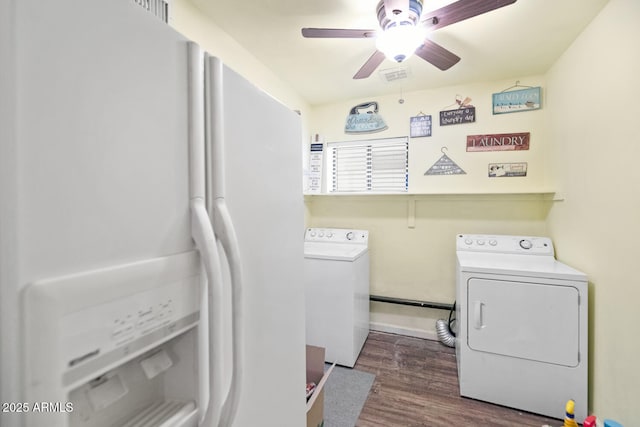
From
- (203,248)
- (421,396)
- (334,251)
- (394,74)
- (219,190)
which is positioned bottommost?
(421,396)

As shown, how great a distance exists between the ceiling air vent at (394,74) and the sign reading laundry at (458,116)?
551 mm

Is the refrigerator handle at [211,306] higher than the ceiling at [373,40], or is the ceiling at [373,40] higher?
the ceiling at [373,40]

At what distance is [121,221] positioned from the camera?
0.46m

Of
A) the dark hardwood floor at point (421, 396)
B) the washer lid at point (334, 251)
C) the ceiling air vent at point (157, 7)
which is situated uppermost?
the ceiling air vent at point (157, 7)

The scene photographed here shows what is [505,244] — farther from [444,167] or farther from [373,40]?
[373,40]

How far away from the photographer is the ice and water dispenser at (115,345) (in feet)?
1.14

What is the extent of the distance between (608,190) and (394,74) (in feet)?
5.33

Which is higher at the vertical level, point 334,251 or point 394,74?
point 394,74

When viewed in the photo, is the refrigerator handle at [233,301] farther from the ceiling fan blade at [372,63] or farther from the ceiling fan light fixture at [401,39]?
the ceiling fan blade at [372,63]

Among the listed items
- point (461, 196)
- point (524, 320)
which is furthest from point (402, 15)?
point (524, 320)

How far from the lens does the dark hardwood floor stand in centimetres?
169

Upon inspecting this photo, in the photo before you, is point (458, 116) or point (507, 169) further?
point (458, 116)

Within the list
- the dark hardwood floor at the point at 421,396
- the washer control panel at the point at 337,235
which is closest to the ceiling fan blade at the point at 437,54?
the washer control panel at the point at 337,235

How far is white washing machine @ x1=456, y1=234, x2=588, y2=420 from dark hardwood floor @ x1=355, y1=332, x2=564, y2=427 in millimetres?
91
